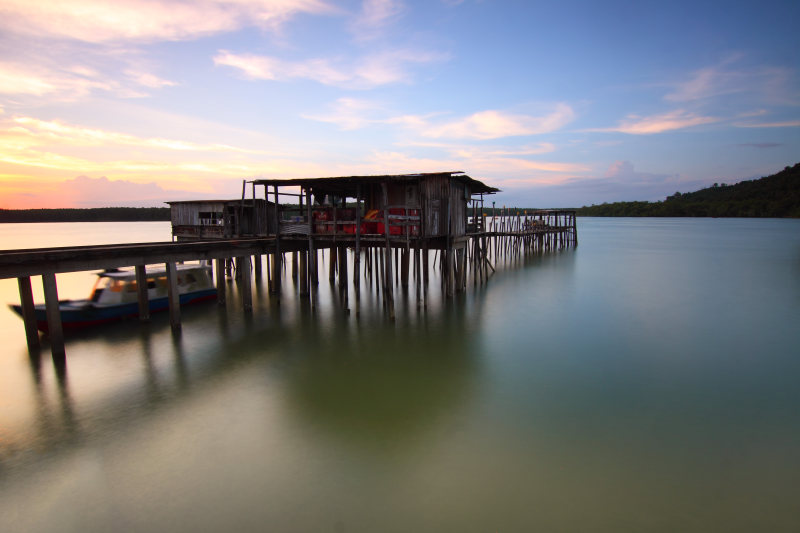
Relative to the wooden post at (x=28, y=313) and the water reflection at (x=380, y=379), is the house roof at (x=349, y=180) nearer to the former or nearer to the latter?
the water reflection at (x=380, y=379)

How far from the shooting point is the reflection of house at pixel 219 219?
24094mm

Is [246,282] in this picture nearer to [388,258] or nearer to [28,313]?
[388,258]

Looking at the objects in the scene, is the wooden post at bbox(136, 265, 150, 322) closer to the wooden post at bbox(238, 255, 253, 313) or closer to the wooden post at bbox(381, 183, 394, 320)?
the wooden post at bbox(238, 255, 253, 313)

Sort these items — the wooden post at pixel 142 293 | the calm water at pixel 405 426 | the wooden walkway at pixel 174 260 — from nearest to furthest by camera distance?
the calm water at pixel 405 426 < the wooden walkway at pixel 174 260 < the wooden post at pixel 142 293

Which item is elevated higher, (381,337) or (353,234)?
(353,234)

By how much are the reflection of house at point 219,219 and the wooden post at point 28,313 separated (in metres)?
12.3

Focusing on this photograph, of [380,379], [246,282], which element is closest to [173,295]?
[246,282]

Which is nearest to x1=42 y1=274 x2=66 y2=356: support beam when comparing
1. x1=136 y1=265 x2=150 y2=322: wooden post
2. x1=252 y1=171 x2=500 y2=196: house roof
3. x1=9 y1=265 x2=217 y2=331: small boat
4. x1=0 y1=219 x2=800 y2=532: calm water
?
x1=0 y1=219 x2=800 y2=532: calm water

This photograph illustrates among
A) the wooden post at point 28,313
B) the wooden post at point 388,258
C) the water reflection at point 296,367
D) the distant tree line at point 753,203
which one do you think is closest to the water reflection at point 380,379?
the water reflection at point 296,367

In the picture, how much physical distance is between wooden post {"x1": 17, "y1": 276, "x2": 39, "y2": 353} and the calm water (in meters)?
0.41

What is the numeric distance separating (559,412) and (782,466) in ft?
11.2

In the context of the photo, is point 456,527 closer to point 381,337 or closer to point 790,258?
point 381,337

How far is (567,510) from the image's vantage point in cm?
577

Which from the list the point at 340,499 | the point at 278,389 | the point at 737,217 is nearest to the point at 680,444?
the point at 340,499
